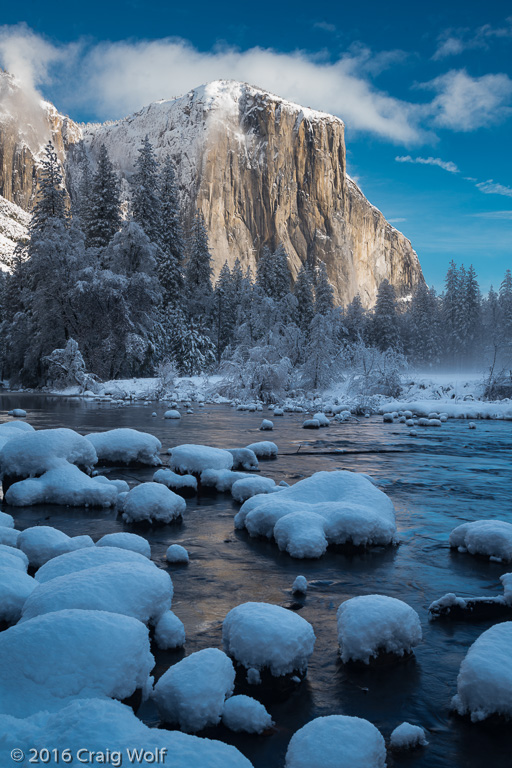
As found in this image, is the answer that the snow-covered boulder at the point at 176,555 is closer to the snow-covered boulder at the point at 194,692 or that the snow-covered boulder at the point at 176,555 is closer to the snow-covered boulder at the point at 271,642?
the snow-covered boulder at the point at 271,642

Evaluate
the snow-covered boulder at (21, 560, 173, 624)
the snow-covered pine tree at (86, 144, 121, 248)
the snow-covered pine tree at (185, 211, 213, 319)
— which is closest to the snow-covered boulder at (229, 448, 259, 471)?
the snow-covered boulder at (21, 560, 173, 624)

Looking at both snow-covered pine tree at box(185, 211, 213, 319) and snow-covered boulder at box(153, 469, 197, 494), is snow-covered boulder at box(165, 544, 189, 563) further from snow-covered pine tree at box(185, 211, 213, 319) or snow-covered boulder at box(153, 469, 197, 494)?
snow-covered pine tree at box(185, 211, 213, 319)

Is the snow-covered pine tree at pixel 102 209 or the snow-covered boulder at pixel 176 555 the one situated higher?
the snow-covered pine tree at pixel 102 209

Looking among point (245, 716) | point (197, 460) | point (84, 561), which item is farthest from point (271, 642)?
point (197, 460)

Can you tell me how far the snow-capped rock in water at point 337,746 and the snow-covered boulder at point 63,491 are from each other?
502cm

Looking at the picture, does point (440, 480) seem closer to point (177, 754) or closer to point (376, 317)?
point (177, 754)

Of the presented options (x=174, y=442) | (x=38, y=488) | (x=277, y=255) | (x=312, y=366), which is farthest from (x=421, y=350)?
(x=38, y=488)

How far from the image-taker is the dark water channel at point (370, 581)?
9.18ft

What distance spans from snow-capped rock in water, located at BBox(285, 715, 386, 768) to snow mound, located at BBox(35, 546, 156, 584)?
1.77m

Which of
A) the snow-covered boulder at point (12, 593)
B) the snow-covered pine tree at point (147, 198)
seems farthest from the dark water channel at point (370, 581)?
the snow-covered pine tree at point (147, 198)

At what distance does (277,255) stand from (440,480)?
4333cm

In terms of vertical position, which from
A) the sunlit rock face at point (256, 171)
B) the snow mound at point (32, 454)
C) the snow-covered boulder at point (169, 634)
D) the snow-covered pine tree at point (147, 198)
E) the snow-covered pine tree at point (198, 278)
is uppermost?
the sunlit rock face at point (256, 171)

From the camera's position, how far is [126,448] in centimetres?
956

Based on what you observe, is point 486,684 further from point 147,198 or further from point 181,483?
point 147,198
